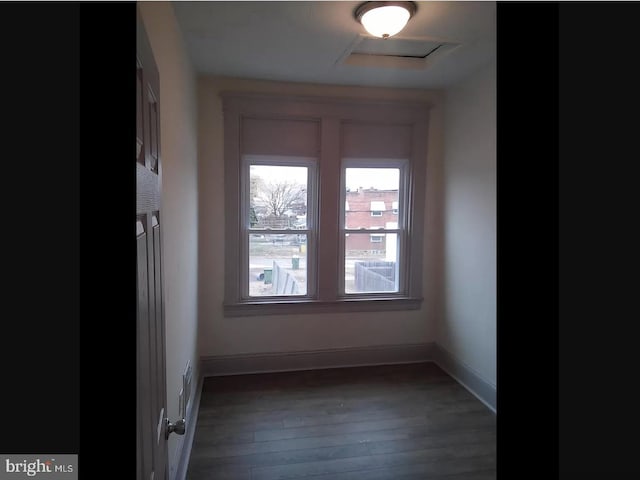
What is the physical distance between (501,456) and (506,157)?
540 mm

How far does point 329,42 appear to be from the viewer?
245 cm

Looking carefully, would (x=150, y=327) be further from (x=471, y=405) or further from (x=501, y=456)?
(x=471, y=405)

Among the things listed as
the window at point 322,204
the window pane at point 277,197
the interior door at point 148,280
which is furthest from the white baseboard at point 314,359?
the interior door at point 148,280

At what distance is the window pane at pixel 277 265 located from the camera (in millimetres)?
3383

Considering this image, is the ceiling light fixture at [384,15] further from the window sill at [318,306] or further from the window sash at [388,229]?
the window sill at [318,306]

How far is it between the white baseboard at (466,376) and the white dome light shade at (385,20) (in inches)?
99.1

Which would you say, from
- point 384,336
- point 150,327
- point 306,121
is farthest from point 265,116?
point 150,327

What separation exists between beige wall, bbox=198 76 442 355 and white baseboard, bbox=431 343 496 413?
0.67ft

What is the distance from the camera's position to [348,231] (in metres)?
3.49

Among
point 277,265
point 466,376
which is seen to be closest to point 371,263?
point 277,265

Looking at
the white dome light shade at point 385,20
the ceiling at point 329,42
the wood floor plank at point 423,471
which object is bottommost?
the wood floor plank at point 423,471

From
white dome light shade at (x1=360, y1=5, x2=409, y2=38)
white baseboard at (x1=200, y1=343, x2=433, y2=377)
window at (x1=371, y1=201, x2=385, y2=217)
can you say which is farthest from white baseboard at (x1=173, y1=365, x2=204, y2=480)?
white dome light shade at (x1=360, y1=5, x2=409, y2=38)

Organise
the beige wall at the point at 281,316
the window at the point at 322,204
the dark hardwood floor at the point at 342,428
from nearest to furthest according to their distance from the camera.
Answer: the dark hardwood floor at the point at 342,428, the beige wall at the point at 281,316, the window at the point at 322,204

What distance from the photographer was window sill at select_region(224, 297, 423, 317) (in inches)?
130
